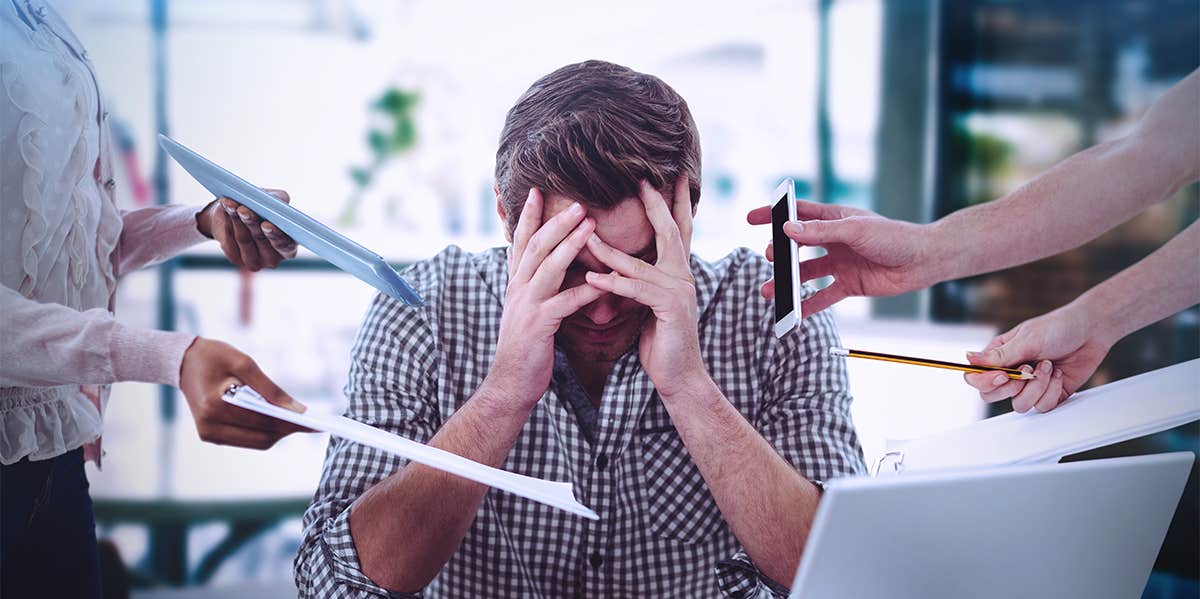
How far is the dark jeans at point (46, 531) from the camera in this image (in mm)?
986

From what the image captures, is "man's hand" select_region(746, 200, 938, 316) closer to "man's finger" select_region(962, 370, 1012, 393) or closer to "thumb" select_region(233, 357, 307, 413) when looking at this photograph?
"man's finger" select_region(962, 370, 1012, 393)

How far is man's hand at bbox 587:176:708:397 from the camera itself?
1.09 m

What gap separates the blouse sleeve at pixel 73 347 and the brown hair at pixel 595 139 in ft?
1.74

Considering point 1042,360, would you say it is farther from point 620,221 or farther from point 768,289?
point 620,221

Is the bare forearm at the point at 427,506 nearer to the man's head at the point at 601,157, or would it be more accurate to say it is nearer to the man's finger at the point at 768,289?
the man's head at the point at 601,157

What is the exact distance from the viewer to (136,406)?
1969 millimetres

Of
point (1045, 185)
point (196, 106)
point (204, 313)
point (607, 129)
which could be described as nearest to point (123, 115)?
point (196, 106)

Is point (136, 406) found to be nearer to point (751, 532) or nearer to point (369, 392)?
point (369, 392)

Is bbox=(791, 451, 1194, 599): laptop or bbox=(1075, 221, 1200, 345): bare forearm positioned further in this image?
bbox=(1075, 221, 1200, 345): bare forearm

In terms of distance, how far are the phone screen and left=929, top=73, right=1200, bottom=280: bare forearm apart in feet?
1.02

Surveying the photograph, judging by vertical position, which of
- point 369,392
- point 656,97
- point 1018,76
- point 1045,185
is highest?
point 1018,76

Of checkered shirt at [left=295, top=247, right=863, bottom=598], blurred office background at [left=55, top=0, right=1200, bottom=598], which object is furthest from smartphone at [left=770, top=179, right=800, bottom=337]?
blurred office background at [left=55, top=0, right=1200, bottom=598]

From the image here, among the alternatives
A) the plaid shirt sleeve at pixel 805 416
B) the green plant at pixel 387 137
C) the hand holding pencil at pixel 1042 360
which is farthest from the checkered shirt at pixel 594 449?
the green plant at pixel 387 137

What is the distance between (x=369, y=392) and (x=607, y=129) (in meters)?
0.55
